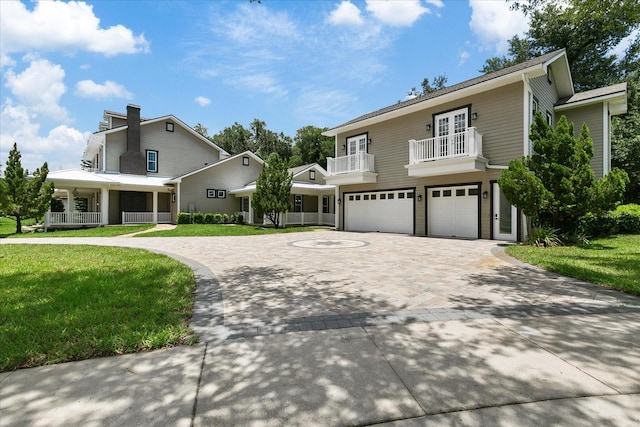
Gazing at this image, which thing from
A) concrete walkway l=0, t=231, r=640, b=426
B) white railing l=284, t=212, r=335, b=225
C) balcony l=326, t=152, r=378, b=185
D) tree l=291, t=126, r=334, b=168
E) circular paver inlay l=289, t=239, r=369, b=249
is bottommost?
concrete walkway l=0, t=231, r=640, b=426

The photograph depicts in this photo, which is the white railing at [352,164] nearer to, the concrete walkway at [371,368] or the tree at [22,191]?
the concrete walkway at [371,368]

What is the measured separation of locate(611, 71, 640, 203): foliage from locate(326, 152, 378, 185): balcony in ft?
44.3

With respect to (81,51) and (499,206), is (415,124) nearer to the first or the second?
(499,206)

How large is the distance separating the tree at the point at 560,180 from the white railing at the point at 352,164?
24.8 feet

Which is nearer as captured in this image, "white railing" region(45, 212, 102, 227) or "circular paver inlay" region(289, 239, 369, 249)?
"circular paver inlay" region(289, 239, 369, 249)

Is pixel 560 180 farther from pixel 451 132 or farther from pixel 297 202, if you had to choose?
pixel 297 202

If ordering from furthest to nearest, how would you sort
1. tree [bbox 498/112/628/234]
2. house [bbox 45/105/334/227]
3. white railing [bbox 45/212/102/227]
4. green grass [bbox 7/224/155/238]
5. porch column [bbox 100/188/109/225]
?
1. house [bbox 45/105/334/227]
2. porch column [bbox 100/188/109/225]
3. white railing [bbox 45/212/102/227]
4. green grass [bbox 7/224/155/238]
5. tree [bbox 498/112/628/234]

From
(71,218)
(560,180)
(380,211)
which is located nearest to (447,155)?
(560,180)

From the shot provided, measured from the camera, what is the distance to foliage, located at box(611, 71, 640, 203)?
16.8 metres

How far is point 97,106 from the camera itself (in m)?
23.8

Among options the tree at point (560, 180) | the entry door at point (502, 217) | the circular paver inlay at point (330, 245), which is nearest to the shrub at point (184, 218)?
the circular paver inlay at point (330, 245)

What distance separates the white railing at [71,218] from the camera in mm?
18062

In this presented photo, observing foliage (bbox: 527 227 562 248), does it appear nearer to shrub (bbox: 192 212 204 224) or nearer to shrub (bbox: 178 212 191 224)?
shrub (bbox: 192 212 204 224)

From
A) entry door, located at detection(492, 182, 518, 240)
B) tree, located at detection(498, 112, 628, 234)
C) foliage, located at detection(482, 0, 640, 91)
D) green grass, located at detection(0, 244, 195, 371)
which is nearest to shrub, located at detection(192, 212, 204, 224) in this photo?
green grass, located at detection(0, 244, 195, 371)
